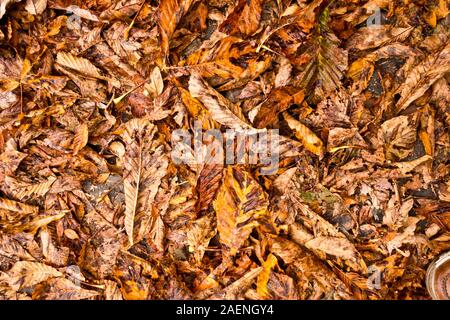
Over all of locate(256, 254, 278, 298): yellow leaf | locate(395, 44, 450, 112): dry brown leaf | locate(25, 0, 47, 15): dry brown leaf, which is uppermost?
locate(25, 0, 47, 15): dry brown leaf

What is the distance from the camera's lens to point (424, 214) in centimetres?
179

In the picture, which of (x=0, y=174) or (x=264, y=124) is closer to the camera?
(x=264, y=124)

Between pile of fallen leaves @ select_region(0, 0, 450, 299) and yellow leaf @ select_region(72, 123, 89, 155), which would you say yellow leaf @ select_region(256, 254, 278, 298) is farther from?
yellow leaf @ select_region(72, 123, 89, 155)

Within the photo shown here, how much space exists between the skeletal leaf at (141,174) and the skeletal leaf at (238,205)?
0.32 meters

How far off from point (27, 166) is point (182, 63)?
95cm

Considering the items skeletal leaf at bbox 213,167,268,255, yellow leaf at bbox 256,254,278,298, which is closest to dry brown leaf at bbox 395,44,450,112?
skeletal leaf at bbox 213,167,268,255

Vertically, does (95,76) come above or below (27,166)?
above

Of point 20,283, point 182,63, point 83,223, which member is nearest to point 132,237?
point 83,223

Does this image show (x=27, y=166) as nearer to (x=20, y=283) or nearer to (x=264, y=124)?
(x=20, y=283)

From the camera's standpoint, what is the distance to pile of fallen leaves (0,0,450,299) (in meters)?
1.74

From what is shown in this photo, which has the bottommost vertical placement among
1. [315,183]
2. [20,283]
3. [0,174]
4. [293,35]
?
[20,283]

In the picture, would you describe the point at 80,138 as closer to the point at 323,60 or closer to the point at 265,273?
the point at 265,273

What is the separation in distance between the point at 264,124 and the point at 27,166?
1.22 meters

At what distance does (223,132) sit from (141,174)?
0.45 metres
